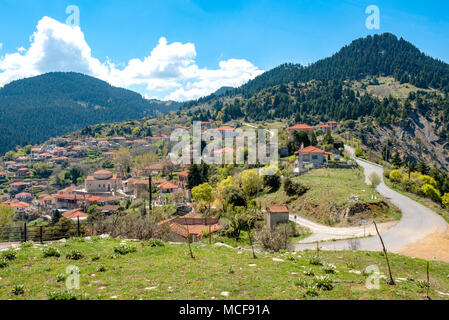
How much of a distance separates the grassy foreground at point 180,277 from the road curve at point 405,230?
10.8 m

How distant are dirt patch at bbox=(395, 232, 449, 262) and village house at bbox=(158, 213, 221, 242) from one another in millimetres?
13670

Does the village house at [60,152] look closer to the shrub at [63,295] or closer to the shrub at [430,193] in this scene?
the shrub at [430,193]

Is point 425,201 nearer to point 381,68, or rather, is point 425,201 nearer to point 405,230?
point 405,230

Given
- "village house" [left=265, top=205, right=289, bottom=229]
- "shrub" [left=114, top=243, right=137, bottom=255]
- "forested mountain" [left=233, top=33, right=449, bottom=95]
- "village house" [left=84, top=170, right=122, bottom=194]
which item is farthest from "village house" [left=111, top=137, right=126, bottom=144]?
"shrub" [left=114, top=243, right=137, bottom=255]

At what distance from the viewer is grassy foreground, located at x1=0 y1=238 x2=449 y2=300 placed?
5.65m

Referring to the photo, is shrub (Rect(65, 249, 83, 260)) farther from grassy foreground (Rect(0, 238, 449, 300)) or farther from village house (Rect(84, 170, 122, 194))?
village house (Rect(84, 170, 122, 194))

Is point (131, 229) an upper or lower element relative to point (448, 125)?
lower

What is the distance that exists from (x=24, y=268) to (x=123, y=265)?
2469 millimetres

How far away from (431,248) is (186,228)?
57.4ft

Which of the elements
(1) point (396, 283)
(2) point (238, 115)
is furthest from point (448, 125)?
(1) point (396, 283)

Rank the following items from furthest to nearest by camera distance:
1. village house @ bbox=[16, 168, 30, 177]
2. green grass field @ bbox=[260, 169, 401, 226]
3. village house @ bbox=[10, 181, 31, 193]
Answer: village house @ bbox=[16, 168, 30, 177], village house @ bbox=[10, 181, 31, 193], green grass field @ bbox=[260, 169, 401, 226]
